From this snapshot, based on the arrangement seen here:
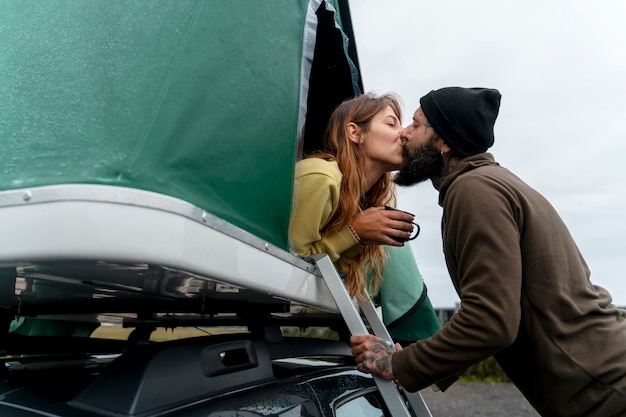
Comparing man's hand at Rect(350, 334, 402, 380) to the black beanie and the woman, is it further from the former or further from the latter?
the black beanie

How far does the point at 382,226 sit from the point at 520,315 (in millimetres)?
593

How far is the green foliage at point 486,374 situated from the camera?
11.9 m

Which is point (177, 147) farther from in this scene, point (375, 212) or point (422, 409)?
point (422, 409)

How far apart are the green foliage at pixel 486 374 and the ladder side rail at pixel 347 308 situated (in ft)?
34.3

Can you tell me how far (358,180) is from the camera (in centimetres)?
265

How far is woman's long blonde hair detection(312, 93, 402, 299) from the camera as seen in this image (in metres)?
2.51

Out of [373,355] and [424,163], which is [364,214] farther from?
[373,355]

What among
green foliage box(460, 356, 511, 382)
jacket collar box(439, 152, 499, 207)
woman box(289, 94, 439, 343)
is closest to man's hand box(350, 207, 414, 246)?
woman box(289, 94, 439, 343)

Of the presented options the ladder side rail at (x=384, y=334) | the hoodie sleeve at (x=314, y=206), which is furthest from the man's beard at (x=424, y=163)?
the ladder side rail at (x=384, y=334)

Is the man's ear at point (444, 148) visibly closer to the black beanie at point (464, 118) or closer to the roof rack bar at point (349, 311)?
the black beanie at point (464, 118)

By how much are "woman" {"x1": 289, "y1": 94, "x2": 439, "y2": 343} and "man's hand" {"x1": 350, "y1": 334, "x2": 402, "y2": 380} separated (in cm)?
34

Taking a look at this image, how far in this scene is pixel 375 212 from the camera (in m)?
2.33

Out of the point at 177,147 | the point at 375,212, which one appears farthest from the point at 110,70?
the point at 375,212

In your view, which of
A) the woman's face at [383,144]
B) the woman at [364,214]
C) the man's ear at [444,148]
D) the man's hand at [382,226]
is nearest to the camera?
the woman at [364,214]
